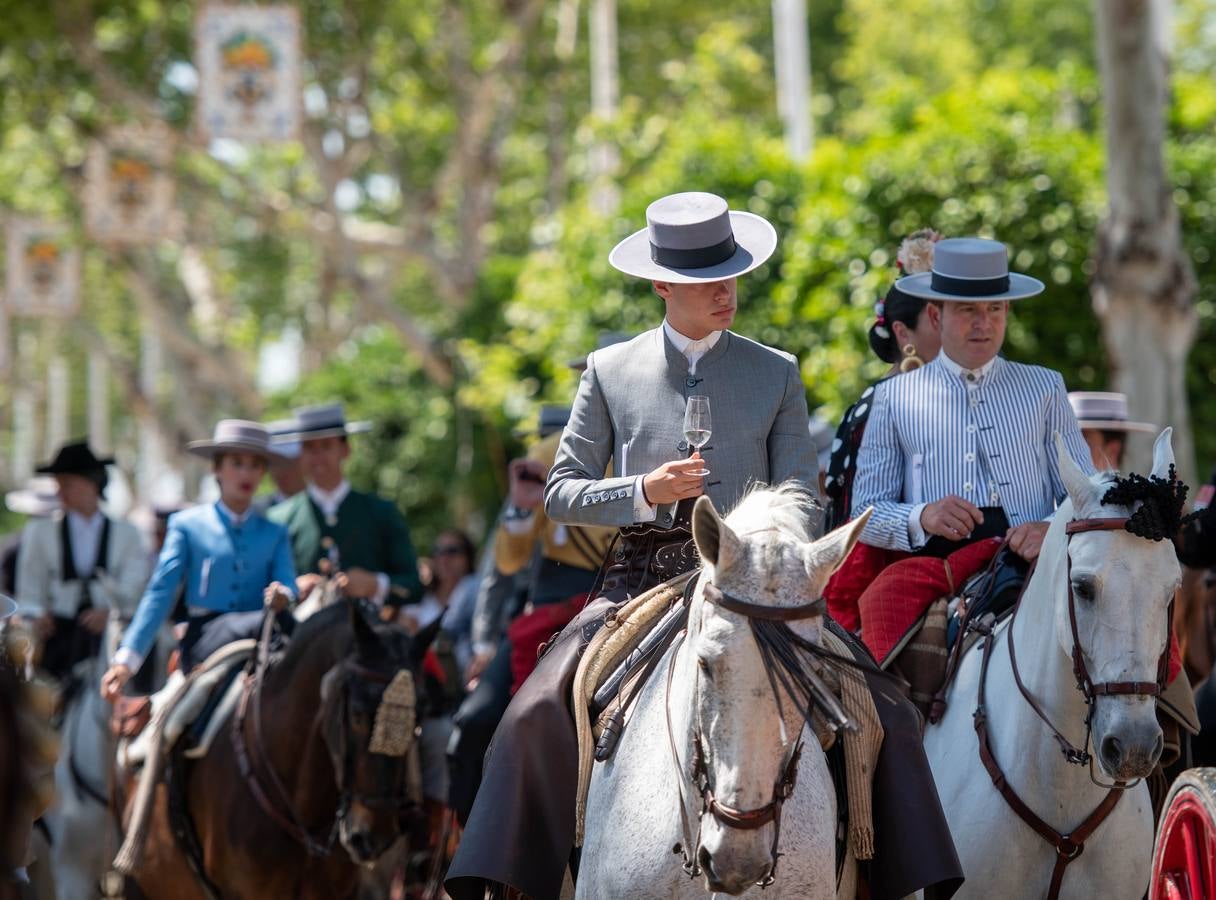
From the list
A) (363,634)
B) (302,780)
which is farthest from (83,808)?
(363,634)

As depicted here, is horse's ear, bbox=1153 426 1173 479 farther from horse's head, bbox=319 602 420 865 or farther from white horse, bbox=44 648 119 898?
white horse, bbox=44 648 119 898

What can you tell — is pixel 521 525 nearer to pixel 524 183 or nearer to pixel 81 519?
pixel 81 519

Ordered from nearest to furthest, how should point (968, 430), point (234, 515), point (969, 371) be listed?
1. point (968, 430)
2. point (969, 371)
3. point (234, 515)

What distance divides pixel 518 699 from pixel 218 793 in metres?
4.00

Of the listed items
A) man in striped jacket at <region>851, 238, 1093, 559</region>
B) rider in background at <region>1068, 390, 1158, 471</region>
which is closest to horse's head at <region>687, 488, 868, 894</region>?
man in striped jacket at <region>851, 238, 1093, 559</region>

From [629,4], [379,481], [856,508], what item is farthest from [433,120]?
[856,508]

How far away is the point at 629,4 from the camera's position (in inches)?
1419

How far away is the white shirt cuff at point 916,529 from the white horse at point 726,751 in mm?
1800

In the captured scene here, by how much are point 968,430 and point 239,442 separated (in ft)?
15.4

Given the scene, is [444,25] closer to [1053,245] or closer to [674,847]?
[1053,245]

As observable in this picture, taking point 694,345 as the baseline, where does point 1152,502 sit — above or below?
below

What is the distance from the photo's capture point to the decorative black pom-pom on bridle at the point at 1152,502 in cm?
578

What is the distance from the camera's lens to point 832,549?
479 centimetres

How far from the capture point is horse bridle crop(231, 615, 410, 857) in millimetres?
8805
